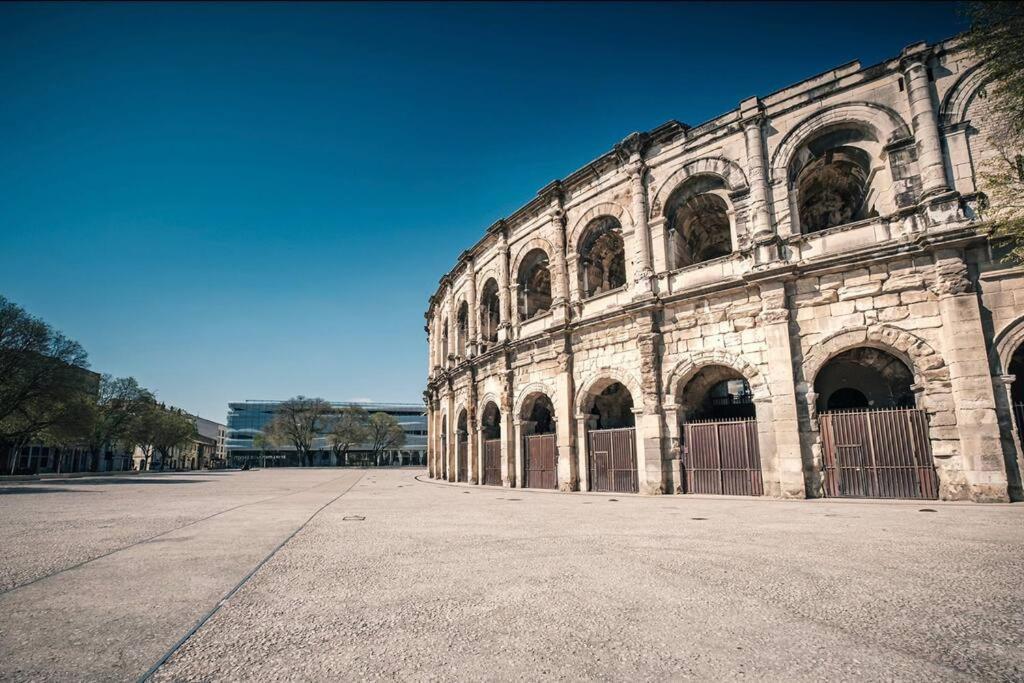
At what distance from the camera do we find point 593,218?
16.8 metres

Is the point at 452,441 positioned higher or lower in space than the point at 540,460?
higher

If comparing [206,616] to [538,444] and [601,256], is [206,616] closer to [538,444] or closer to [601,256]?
[538,444]

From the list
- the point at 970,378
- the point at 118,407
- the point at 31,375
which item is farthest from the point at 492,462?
the point at 118,407

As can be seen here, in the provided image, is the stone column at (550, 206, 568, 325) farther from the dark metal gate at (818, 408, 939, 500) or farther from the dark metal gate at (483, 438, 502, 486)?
the dark metal gate at (818, 408, 939, 500)

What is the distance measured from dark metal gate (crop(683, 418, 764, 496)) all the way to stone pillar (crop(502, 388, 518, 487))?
730 cm

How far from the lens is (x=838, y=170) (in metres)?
14.3

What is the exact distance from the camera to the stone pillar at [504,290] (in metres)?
19.8

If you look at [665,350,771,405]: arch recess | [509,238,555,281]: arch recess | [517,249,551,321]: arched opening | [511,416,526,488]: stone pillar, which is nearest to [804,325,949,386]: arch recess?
[665,350,771,405]: arch recess

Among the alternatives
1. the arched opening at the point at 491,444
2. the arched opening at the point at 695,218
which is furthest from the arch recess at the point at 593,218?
the arched opening at the point at 491,444

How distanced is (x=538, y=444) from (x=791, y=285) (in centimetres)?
950

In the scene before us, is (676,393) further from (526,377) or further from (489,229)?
(489,229)

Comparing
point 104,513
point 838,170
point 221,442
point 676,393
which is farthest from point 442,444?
point 221,442

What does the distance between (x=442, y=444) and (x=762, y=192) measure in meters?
20.8

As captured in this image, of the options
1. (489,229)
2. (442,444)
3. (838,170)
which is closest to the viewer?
(838,170)
